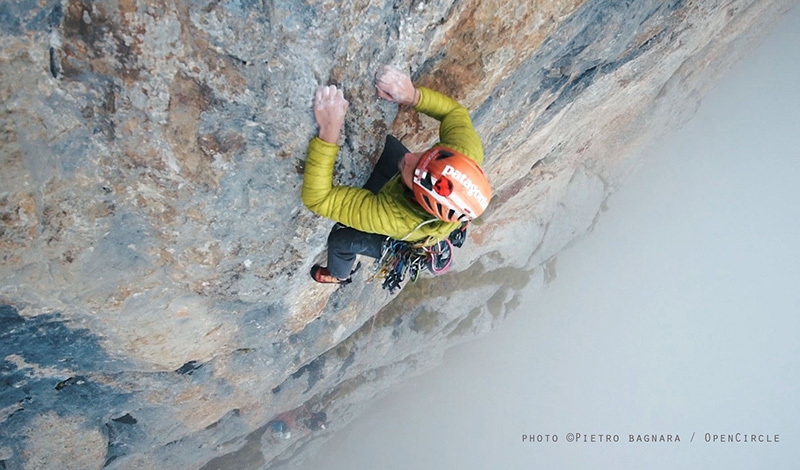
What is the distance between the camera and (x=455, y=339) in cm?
1673

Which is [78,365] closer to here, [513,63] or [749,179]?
[513,63]

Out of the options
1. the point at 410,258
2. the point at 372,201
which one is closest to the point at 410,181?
the point at 372,201

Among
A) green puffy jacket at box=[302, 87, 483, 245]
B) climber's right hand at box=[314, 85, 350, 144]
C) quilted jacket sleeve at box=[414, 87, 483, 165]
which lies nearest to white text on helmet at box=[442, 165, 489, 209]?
green puffy jacket at box=[302, 87, 483, 245]

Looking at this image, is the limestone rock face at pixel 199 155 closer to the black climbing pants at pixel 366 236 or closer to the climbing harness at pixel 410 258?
the black climbing pants at pixel 366 236

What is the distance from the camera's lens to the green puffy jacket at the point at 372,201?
11.4 ft

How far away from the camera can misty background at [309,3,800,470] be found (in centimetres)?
2316

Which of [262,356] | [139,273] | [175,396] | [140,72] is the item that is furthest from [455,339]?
[140,72]

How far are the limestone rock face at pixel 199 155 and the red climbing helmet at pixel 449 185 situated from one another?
107 cm

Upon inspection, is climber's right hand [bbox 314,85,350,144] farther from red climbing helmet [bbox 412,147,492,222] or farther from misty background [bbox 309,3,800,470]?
misty background [bbox 309,3,800,470]

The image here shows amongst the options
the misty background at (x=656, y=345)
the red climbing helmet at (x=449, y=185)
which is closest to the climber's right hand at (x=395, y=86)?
the red climbing helmet at (x=449, y=185)

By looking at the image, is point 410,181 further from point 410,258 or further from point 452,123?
point 410,258

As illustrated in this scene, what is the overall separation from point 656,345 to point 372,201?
26.4m

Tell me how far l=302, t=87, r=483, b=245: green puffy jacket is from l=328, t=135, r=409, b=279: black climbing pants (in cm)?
73

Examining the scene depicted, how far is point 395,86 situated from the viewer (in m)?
3.87
